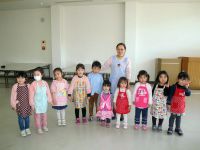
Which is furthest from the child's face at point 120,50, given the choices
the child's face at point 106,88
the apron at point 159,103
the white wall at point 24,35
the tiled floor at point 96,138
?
the white wall at point 24,35

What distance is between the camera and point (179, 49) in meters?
6.62

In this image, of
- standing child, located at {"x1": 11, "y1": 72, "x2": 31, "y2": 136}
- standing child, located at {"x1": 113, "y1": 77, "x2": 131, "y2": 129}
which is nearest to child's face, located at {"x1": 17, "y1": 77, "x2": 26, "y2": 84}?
standing child, located at {"x1": 11, "y1": 72, "x2": 31, "y2": 136}

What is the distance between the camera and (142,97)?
3281 mm

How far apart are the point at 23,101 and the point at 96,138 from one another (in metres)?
1.19

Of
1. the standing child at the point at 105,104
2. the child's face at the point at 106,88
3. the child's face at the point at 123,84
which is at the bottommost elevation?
the standing child at the point at 105,104

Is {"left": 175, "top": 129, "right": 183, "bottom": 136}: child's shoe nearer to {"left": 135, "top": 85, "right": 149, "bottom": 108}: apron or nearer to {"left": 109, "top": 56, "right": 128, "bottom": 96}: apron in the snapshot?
{"left": 135, "top": 85, "right": 149, "bottom": 108}: apron

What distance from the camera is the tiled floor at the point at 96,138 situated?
291 cm

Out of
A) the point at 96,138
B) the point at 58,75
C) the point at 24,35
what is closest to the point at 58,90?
the point at 58,75

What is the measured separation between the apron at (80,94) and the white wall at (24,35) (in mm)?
4409

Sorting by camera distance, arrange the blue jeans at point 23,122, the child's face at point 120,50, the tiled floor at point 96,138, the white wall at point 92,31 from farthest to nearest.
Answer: the white wall at point 92,31 → the child's face at point 120,50 → the blue jeans at point 23,122 → the tiled floor at point 96,138

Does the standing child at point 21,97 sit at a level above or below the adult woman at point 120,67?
below

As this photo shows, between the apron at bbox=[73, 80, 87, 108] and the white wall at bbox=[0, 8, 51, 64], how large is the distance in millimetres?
4409

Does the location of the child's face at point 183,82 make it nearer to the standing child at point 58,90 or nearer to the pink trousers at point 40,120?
the standing child at point 58,90

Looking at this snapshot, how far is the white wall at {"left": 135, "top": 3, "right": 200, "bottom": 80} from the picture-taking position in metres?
6.41
